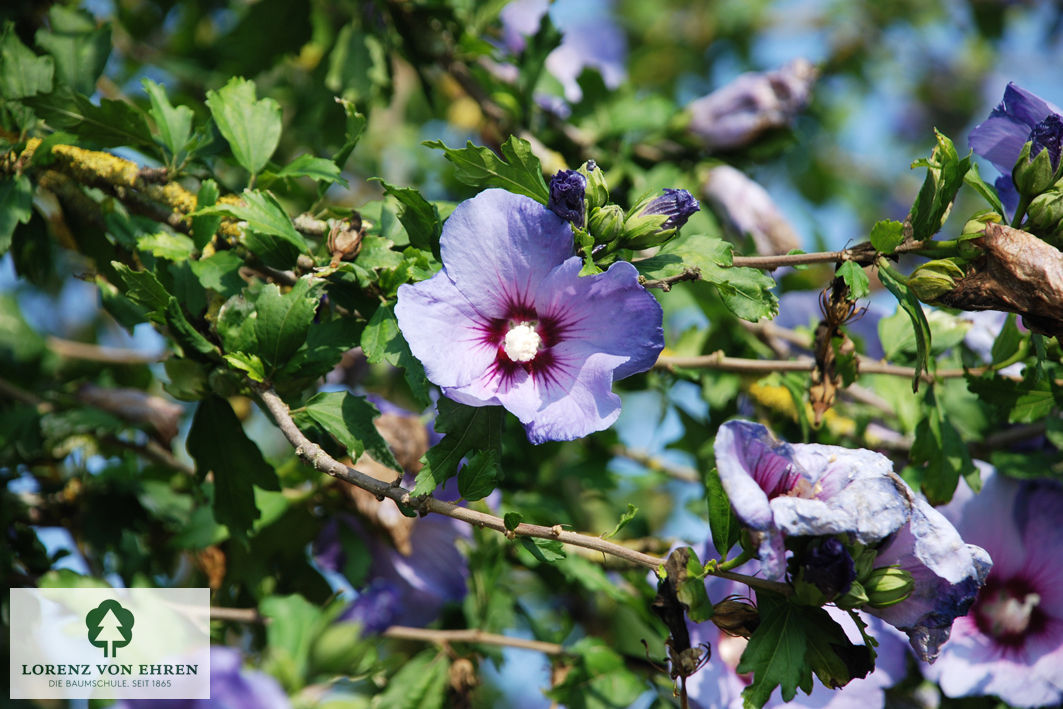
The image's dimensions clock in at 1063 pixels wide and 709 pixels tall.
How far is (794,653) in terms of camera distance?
1354 mm

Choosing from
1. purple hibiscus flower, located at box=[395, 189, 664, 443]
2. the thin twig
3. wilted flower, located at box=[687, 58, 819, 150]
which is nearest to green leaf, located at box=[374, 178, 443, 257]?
purple hibiscus flower, located at box=[395, 189, 664, 443]

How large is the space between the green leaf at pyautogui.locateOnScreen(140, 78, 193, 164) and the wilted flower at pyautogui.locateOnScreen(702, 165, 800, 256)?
5.04ft

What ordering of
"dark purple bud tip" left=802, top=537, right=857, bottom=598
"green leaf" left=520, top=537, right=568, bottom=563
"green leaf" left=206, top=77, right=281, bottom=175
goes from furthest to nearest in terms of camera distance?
"green leaf" left=206, top=77, right=281, bottom=175 < "green leaf" left=520, top=537, right=568, bottom=563 < "dark purple bud tip" left=802, top=537, right=857, bottom=598

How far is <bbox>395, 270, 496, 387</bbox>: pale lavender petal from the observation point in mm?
1437

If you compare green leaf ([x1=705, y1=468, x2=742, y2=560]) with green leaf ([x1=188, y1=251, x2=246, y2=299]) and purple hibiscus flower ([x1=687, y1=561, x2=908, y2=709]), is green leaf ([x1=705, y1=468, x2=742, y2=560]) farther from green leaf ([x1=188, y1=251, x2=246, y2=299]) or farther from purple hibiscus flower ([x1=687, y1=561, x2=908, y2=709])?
green leaf ([x1=188, y1=251, x2=246, y2=299])

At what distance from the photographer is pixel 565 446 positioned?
2.76 metres

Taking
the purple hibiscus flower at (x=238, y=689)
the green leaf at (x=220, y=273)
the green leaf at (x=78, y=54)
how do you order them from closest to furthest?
the purple hibiscus flower at (x=238, y=689), the green leaf at (x=220, y=273), the green leaf at (x=78, y=54)

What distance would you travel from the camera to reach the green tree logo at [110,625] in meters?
1.78

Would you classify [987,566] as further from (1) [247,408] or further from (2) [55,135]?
(1) [247,408]

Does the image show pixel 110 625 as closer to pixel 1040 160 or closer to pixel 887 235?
pixel 887 235


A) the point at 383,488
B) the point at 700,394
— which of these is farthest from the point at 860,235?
the point at 383,488

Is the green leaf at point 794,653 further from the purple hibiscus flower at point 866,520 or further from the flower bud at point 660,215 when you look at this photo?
the flower bud at point 660,215

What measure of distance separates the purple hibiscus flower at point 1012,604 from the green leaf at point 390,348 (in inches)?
48.3

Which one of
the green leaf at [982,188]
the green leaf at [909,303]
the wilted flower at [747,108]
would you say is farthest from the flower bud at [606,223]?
the wilted flower at [747,108]
